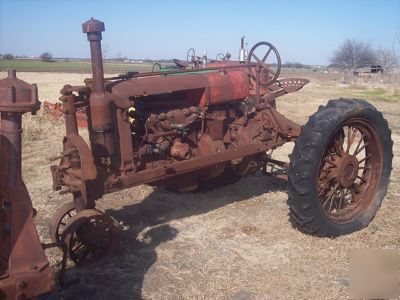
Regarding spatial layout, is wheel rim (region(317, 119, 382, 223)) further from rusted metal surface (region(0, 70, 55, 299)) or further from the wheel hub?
rusted metal surface (region(0, 70, 55, 299))

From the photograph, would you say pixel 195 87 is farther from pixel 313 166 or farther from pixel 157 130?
pixel 313 166

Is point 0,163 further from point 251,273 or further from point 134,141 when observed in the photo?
point 251,273

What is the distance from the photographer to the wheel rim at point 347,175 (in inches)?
175

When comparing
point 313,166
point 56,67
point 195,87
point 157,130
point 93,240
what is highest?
point 56,67

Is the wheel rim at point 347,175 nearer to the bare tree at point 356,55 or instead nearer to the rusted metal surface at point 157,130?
the rusted metal surface at point 157,130

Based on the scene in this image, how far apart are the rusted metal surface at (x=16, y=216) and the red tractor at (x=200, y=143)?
3.24 feet

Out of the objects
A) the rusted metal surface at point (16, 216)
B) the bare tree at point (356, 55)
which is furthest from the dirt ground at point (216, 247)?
the bare tree at point (356, 55)

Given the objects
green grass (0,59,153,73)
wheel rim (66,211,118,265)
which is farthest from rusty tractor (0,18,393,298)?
green grass (0,59,153,73)

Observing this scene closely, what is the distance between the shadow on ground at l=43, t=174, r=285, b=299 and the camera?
135 inches

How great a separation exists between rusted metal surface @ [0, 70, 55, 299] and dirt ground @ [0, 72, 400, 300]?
1068 millimetres

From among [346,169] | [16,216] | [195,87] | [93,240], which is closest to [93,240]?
[93,240]

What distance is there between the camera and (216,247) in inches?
164

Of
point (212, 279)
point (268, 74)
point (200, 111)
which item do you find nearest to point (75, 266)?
point (212, 279)

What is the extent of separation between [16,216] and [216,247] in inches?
86.2
